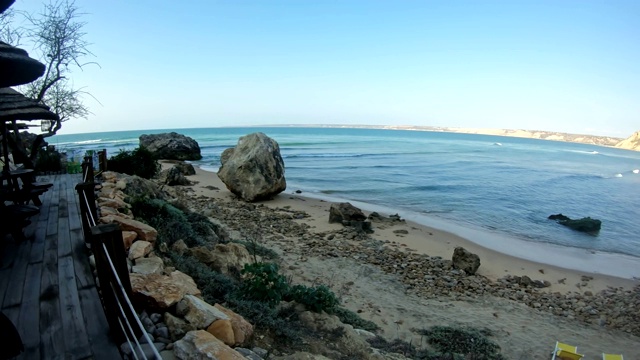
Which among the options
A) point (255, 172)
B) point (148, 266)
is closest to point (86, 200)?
point (148, 266)

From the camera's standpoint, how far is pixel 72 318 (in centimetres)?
319

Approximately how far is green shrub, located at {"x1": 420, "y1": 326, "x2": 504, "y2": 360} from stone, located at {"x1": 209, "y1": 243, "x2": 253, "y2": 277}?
137 inches

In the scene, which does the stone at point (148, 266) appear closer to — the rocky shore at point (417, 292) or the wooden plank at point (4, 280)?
the rocky shore at point (417, 292)

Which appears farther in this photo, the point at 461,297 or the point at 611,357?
the point at 461,297

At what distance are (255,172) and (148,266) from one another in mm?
11845

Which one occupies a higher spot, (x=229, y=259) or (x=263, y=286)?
(x=263, y=286)

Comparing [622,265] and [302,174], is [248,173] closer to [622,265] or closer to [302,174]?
[302,174]

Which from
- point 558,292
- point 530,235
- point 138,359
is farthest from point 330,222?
point 138,359

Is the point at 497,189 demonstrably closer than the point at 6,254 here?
No

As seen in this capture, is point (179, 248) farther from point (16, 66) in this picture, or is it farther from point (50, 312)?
point (16, 66)

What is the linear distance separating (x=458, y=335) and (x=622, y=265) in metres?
9.06

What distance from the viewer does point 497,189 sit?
24.4 m

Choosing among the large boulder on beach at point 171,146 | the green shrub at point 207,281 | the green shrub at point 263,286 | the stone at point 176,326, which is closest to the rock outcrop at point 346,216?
the green shrub at point 263,286

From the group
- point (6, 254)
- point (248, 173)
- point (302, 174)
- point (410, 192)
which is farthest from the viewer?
point (302, 174)
